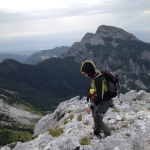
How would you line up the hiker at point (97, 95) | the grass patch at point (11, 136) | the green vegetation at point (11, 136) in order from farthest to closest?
1. the green vegetation at point (11, 136)
2. the grass patch at point (11, 136)
3. the hiker at point (97, 95)

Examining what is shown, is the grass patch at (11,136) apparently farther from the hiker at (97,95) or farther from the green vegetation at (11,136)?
the hiker at (97,95)

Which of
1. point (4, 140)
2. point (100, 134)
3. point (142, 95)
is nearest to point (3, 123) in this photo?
point (4, 140)

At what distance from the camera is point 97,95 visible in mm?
10094

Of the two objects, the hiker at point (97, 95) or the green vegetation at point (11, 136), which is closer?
the hiker at point (97, 95)

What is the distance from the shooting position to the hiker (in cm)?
991

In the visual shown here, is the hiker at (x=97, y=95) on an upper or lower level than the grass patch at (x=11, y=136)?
upper

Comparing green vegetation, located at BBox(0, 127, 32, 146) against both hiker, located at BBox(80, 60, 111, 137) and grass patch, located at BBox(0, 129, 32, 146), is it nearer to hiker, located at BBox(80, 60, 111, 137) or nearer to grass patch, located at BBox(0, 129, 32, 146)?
grass patch, located at BBox(0, 129, 32, 146)

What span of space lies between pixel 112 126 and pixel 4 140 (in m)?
155

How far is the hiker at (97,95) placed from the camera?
32.5 ft

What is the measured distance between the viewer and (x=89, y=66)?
10477 mm

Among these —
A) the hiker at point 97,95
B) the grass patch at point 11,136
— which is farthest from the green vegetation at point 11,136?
the hiker at point 97,95

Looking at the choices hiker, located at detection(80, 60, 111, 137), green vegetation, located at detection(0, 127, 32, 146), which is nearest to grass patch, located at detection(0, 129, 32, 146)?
green vegetation, located at detection(0, 127, 32, 146)

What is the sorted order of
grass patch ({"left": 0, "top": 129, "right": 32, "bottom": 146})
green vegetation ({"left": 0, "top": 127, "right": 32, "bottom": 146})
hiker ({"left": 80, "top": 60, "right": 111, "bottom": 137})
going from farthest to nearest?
1. green vegetation ({"left": 0, "top": 127, "right": 32, "bottom": 146})
2. grass patch ({"left": 0, "top": 129, "right": 32, "bottom": 146})
3. hiker ({"left": 80, "top": 60, "right": 111, "bottom": 137})

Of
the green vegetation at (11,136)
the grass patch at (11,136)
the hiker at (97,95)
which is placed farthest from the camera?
the green vegetation at (11,136)
